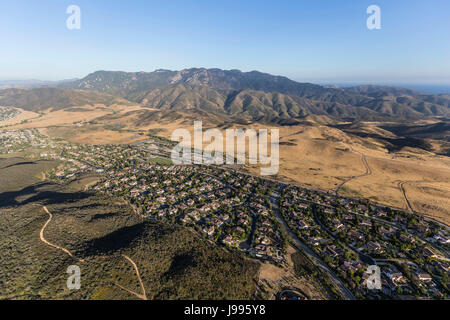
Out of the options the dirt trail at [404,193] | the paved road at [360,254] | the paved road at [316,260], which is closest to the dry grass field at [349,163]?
the dirt trail at [404,193]

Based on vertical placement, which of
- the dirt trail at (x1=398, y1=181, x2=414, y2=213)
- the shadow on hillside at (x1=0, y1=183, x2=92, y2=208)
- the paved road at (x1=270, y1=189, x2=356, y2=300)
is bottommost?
the paved road at (x1=270, y1=189, x2=356, y2=300)

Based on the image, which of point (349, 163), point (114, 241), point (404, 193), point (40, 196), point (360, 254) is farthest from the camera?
point (349, 163)

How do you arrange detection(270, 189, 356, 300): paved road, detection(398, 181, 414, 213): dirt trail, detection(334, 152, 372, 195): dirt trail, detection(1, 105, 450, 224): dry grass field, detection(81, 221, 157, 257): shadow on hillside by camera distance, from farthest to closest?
detection(334, 152, 372, 195): dirt trail → detection(1, 105, 450, 224): dry grass field → detection(398, 181, 414, 213): dirt trail → detection(81, 221, 157, 257): shadow on hillside → detection(270, 189, 356, 300): paved road

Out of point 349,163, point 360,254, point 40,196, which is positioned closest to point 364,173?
point 349,163

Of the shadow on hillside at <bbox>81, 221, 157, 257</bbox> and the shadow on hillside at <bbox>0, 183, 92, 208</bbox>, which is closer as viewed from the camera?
the shadow on hillside at <bbox>81, 221, 157, 257</bbox>

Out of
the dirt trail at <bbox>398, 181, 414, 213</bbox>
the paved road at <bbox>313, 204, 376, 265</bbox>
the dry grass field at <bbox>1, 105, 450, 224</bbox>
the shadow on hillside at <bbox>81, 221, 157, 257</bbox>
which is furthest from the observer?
the dry grass field at <bbox>1, 105, 450, 224</bbox>

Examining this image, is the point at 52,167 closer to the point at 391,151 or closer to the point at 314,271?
the point at 314,271

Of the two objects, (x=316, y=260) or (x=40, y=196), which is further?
(x=40, y=196)

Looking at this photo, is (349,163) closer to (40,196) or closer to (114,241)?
(114,241)

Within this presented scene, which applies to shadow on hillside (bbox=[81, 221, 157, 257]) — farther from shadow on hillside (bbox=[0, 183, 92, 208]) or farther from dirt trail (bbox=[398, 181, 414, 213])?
dirt trail (bbox=[398, 181, 414, 213])

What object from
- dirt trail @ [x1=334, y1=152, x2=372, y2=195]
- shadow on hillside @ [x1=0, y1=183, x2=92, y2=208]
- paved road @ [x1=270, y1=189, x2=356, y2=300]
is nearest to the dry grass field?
dirt trail @ [x1=334, y1=152, x2=372, y2=195]
